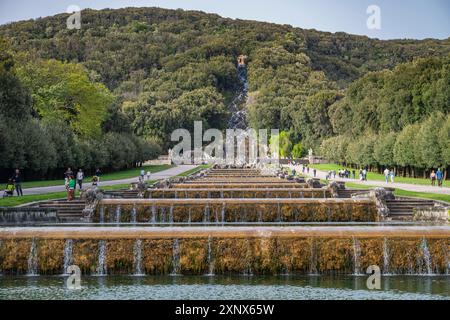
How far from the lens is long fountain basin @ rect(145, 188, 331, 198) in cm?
4159

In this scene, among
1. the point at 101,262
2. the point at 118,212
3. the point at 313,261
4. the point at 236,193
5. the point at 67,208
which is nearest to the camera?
the point at 101,262

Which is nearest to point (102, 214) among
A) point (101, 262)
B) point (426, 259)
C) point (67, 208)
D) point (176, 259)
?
point (67, 208)

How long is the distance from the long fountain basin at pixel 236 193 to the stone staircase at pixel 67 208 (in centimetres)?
652

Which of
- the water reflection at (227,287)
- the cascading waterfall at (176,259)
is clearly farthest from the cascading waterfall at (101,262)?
the cascading waterfall at (176,259)

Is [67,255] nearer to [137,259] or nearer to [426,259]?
[137,259]

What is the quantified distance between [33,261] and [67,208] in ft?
46.0

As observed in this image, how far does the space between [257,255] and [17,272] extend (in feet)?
20.4

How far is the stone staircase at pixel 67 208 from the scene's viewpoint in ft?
109

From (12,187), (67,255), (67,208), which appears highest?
(12,187)

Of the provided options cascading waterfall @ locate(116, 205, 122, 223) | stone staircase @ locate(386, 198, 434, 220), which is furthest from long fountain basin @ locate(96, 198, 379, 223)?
stone staircase @ locate(386, 198, 434, 220)

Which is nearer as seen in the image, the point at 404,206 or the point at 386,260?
the point at 386,260

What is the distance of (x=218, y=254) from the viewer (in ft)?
67.7

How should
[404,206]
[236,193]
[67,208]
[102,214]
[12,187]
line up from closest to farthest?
[102,214] → [67,208] → [404,206] → [12,187] → [236,193]

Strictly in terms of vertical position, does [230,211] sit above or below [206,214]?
above
